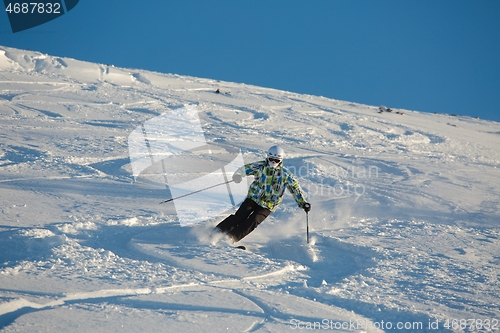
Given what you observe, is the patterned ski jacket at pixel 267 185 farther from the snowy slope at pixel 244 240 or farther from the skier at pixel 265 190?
the snowy slope at pixel 244 240

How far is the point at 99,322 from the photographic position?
4078mm

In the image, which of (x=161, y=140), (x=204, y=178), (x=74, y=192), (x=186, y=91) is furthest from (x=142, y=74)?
(x=74, y=192)

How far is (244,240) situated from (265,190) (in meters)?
0.72

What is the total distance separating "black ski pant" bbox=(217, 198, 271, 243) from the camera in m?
6.64

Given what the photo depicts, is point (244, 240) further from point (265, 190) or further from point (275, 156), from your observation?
point (275, 156)

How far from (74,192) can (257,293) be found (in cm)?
445

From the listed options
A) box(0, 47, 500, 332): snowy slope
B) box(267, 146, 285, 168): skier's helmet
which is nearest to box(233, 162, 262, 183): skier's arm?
box(267, 146, 285, 168): skier's helmet

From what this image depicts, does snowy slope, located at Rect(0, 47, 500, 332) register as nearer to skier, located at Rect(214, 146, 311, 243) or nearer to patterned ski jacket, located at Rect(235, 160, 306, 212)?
skier, located at Rect(214, 146, 311, 243)

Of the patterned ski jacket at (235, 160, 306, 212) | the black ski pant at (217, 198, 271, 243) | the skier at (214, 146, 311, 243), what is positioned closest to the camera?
the black ski pant at (217, 198, 271, 243)

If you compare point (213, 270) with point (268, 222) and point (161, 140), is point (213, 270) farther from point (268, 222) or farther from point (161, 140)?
point (161, 140)

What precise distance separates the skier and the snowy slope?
396 millimetres

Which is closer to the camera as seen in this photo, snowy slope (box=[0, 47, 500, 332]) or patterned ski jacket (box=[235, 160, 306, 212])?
snowy slope (box=[0, 47, 500, 332])

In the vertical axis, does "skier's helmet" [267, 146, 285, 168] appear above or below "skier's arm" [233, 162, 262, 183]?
above

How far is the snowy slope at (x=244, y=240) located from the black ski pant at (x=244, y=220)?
31 centimetres
